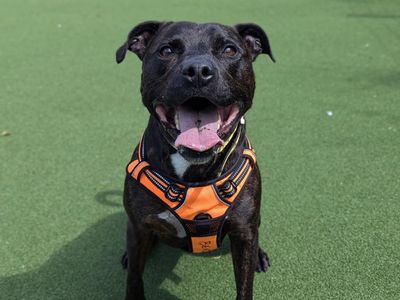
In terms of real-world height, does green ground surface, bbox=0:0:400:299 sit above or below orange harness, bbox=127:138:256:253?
below

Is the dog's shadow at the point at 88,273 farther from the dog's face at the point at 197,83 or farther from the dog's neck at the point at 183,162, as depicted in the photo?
the dog's face at the point at 197,83

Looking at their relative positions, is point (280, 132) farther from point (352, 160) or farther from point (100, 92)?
point (100, 92)

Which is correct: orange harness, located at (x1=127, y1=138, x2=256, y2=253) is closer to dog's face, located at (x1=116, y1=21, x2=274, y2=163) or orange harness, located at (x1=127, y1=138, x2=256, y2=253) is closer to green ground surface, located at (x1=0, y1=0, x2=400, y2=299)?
dog's face, located at (x1=116, y1=21, x2=274, y2=163)

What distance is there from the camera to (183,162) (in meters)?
2.53

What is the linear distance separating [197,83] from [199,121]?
0.21 metres

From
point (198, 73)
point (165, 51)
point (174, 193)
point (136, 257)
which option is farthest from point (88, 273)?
point (198, 73)

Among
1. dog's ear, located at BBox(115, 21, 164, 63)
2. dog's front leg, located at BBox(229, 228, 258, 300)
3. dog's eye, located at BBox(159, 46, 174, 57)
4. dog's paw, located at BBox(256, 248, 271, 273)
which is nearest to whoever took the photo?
dog's eye, located at BBox(159, 46, 174, 57)

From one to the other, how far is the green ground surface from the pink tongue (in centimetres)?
124

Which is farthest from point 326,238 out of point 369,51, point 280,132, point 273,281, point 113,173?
point 369,51

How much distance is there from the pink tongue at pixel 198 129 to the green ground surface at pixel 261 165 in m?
1.24

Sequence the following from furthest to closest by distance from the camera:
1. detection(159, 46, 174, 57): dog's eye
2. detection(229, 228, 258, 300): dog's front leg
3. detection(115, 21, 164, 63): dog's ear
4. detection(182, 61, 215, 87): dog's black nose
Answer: detection(115, 21, 164, 63): dog's ear
detection(229, 228, 258, 300): dog's front leg
detection(159, 46, 174, 57): dog's eye
detection(182, 61, 215, 87): dog's black nose

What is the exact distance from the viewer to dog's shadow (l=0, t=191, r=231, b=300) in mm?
3088

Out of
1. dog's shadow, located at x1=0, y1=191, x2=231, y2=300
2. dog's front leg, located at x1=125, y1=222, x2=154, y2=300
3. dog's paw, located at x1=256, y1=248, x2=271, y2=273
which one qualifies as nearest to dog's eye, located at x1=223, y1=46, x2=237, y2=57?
dog's front leg, located at x1=125, y1=222, x2=154, y2=300

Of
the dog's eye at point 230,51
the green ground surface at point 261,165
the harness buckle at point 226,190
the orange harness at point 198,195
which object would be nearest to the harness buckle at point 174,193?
the orange harness at point 198,195
